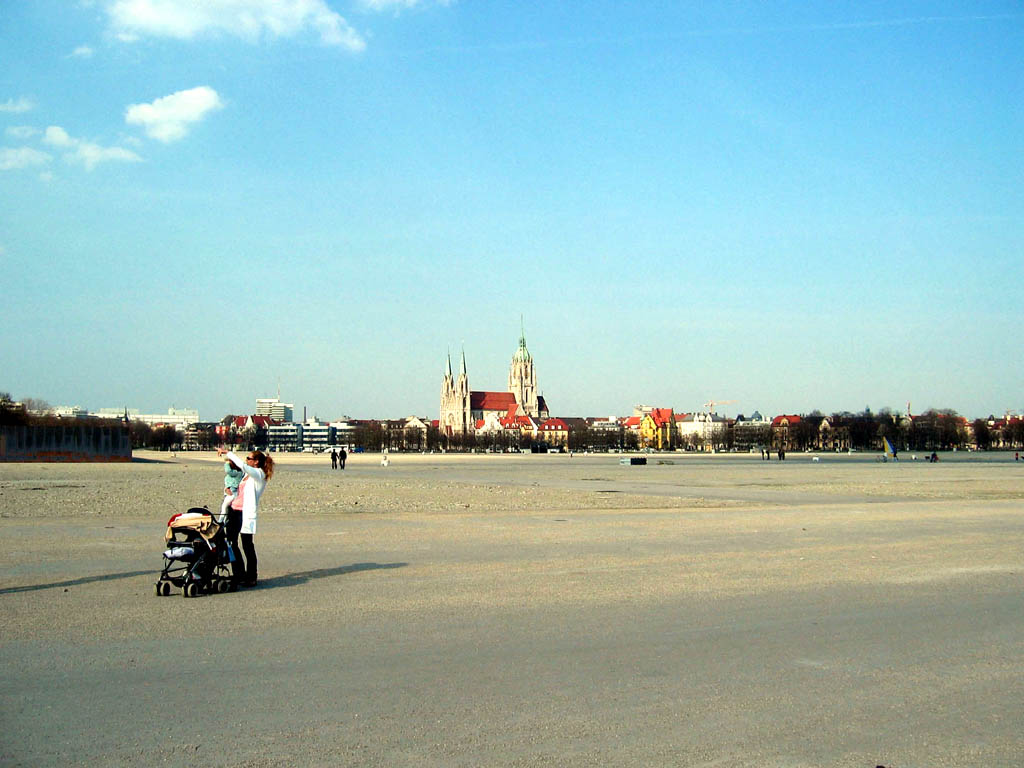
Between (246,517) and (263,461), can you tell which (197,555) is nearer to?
(246,517)

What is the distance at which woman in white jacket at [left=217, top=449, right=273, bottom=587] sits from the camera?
1113 centimetres

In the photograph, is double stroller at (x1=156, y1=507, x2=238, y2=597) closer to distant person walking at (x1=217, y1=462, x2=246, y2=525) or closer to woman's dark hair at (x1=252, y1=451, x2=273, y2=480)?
distant person walking at (x1=217, y1=462, x2=246, y2=525)

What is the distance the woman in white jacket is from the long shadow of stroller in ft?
1.11

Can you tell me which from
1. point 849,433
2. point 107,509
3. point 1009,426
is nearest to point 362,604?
point 107,509

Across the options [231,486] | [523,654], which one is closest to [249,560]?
[231,486]

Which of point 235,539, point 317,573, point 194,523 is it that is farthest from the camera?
point 317,573

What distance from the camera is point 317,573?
12.6m

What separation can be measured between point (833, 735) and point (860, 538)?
1268 centimetres

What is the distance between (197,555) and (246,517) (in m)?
0.73

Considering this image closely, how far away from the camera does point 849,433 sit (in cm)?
17938

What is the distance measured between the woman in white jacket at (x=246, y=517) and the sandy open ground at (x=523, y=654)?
697 mm

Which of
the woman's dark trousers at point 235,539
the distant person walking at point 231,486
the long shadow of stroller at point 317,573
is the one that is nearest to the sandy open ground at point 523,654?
the long shadow of stroller at point 317,573

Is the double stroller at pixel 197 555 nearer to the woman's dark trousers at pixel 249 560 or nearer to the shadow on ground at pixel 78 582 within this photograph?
the woman's dark trousers at pixel 249 560

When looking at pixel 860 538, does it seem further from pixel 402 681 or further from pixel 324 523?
pixel 402 681
